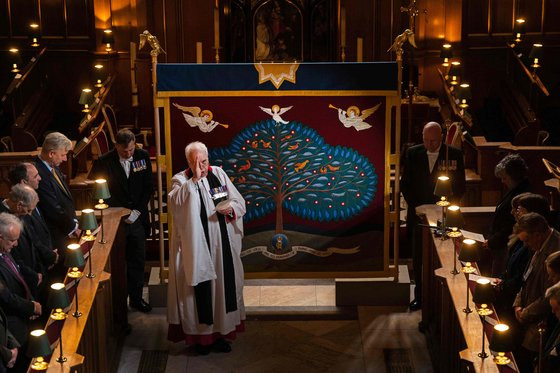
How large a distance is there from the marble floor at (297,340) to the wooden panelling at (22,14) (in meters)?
7.40

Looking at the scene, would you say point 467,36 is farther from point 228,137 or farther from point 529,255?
point 529,255

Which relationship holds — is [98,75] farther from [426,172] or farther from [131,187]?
[426,172]

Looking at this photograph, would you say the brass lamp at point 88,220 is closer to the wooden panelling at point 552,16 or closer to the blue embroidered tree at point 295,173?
the blue embroidered tree at point 295,173

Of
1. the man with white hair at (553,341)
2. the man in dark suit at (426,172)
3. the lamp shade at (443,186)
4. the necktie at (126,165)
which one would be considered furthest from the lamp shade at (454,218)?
the necktie at (126,165)

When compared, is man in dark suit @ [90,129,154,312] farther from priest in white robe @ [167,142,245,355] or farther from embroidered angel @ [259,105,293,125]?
embroidered angel @ [259,105,293,125]

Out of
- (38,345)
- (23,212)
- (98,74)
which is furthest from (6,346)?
(98,74)

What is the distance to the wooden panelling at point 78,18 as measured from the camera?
15242 mm

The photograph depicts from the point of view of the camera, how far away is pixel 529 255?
7.29 metres

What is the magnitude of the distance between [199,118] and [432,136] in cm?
205

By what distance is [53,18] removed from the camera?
15.3m

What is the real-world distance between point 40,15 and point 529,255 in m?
10.1

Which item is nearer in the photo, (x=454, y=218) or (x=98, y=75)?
(x=454, y=218)

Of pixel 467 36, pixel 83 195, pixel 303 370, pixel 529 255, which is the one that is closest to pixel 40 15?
pixel 83 195

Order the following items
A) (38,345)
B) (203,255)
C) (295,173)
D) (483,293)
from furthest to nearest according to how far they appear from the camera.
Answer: (295,173) → (203,255) → (483,293) → (38,345)
